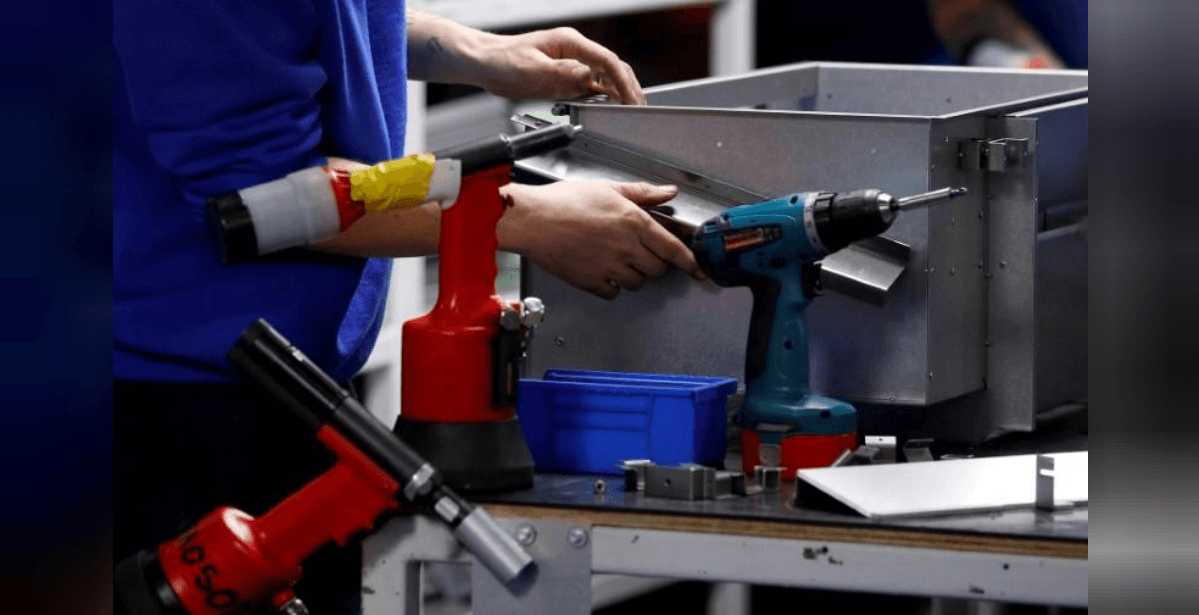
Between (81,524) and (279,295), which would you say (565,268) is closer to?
(279,295)

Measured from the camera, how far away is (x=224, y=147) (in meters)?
1.51

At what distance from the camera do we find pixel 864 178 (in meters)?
1.71

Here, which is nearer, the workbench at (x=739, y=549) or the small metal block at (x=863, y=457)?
the workbench at (x=739, y=549)

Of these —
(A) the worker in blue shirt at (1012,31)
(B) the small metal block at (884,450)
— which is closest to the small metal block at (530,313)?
(B) the small metal block at (884,450)

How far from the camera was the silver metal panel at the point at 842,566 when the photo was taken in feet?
4.46

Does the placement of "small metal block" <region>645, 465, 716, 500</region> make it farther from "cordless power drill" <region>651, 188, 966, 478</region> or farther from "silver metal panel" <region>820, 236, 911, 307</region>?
"silver metal panel" <region>820, 236, 911, 307</region>

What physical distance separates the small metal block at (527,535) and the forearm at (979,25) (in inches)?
89.4

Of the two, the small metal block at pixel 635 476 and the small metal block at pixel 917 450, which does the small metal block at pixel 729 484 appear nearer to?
the small metal block at pixel 635 476

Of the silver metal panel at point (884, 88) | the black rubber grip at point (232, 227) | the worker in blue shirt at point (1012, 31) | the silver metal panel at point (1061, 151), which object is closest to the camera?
the black rubber grip at point (232, 227)

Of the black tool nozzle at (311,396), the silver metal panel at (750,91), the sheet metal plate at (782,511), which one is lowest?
the sheet metal plate at (782,511)

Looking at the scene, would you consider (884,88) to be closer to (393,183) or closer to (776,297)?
(776,297)

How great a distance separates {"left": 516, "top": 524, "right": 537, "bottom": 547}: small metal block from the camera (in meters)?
1.48

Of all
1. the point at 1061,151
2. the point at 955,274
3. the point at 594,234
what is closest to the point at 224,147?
the point at 594,234

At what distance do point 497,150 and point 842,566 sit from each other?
1.40 ft
